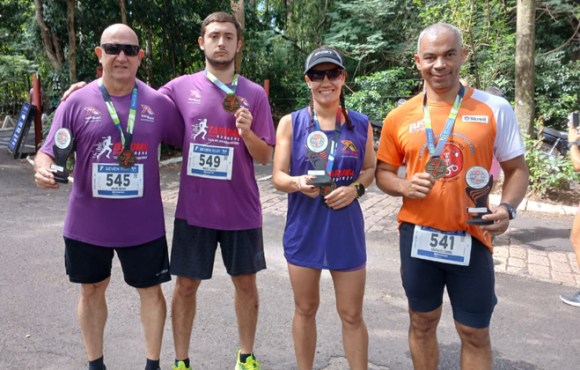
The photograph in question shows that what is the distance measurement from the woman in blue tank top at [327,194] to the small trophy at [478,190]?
0.61 meters

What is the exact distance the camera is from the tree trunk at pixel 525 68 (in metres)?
8.51

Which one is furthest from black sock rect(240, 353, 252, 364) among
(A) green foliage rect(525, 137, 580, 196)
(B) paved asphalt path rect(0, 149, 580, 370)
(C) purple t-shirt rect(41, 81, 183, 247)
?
(A) green foliage rect(525, 137, 580, 196)

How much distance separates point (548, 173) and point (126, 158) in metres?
7.55

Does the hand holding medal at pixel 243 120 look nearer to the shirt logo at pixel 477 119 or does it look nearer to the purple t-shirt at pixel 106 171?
the purple t-shirt at pixel 106 171

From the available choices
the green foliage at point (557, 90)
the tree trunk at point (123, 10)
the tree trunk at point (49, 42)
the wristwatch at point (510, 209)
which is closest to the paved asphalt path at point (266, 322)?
the wristwatch at point (510, 209)

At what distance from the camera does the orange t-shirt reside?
242 centimetres

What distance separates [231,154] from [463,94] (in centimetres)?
137

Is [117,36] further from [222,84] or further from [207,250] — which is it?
[207,250]

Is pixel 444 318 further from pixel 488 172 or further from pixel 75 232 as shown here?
pixel 75 232

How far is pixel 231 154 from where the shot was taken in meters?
3.02

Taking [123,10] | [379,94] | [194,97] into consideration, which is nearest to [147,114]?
[194,97]

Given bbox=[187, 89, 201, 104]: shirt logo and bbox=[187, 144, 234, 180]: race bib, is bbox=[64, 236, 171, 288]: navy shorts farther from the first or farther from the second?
bbox=[187, 89, 201, 104]: shirt logo

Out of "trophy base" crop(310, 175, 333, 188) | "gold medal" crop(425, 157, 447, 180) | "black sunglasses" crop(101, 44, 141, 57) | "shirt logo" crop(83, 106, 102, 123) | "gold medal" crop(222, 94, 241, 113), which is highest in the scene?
"black sunglasses" crop(101, 44, 141, 57)

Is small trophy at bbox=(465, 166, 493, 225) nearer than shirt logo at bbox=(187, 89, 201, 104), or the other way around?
small trophy at bbox=(465, 166, 493, 225)
